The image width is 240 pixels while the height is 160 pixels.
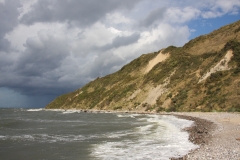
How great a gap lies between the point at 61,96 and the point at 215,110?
92.1 meters

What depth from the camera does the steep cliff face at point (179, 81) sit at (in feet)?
159

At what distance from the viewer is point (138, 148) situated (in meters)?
15.9

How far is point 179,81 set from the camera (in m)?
62.5

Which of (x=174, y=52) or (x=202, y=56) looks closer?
(x=202, y=56)

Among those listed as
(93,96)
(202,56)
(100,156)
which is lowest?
(100,156)

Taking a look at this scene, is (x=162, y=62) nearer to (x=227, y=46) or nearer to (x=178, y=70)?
(x=178, y=70)

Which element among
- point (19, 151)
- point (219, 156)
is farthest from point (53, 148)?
point (219, 156)

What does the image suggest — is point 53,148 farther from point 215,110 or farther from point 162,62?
point 162,62

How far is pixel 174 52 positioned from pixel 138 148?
2771 inches

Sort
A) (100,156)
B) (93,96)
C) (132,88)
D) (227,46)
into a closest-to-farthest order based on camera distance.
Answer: (100,156), (227,46), (132,88), (93,96)

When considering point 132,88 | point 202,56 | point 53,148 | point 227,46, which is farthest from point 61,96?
point 53,148

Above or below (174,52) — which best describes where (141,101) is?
below

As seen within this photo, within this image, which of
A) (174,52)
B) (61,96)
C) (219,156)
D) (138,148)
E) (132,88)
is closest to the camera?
(219,156)

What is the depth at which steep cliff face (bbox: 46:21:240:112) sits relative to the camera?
48.3 meters
